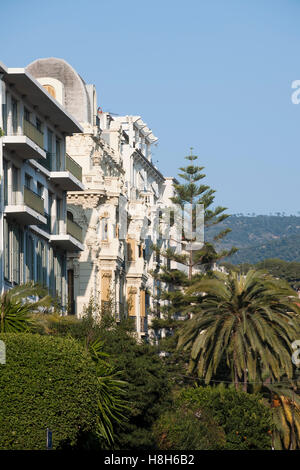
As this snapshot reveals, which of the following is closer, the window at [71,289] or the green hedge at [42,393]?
the green hedge at [42,393]

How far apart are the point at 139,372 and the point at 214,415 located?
7.19 metres

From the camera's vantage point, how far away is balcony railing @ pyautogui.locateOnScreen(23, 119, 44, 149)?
160ft

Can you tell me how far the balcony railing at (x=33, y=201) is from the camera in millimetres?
48344

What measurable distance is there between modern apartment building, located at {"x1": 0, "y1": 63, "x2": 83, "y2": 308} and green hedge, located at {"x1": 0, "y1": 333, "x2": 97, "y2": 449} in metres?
7.84

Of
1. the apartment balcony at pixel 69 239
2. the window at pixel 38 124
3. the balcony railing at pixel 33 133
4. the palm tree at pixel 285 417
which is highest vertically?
the window at pixel 38 124

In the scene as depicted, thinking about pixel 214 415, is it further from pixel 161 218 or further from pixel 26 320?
pixel 161 218

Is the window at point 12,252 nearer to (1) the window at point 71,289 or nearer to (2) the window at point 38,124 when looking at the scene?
(2) the window at point 38,124

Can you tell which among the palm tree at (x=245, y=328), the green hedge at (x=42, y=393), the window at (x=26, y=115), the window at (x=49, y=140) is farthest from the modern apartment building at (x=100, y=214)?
the green hedge at (x=42, y=393)

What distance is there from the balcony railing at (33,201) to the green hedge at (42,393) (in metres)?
10.7

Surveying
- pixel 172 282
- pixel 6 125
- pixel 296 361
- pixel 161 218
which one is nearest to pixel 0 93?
pixel 6 125

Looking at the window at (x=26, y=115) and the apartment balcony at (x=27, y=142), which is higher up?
the window at (x=26, y=115)

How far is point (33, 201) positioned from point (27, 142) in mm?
2687

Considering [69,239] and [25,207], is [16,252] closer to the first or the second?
[25,207]

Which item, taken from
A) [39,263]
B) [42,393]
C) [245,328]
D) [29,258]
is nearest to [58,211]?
[39,263]
